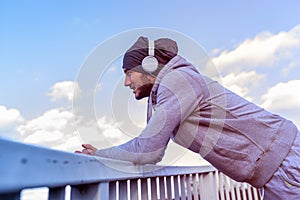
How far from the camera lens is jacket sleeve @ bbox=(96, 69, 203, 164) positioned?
869mm

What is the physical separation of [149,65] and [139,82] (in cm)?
10

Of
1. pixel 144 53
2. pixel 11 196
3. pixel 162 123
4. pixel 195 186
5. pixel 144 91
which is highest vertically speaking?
pixel 144 53

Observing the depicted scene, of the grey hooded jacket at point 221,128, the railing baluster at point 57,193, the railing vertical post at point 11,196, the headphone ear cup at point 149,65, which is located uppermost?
the headphone ear cup at point 149,65

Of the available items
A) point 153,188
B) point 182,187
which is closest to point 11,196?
point 153,188

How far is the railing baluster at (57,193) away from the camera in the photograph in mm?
518

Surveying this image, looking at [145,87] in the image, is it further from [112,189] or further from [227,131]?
[112,189]

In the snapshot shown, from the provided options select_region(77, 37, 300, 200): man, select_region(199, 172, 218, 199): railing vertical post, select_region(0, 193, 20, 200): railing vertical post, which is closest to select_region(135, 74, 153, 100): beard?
select_region(77, 37, 300, 200): man

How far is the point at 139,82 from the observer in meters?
1.28

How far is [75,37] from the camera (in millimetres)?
2607

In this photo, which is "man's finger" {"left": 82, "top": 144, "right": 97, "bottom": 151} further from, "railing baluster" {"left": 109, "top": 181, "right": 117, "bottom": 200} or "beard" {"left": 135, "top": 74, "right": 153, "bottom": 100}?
"beard" {"left": 135, "top": 74, "right": 153, "bottom": 100}

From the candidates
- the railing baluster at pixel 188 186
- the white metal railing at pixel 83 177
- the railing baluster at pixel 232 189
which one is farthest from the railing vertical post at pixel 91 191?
the railing baluster at pixel 232 189

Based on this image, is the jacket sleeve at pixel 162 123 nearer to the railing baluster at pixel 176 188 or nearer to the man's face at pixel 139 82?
the man's face at pixel 139 82

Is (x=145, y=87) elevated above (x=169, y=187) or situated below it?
above

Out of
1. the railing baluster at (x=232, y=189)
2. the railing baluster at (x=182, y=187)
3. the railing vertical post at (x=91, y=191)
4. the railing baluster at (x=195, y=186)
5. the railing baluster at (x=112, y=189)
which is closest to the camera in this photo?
the railing vertical post at (x=91, y=191)
